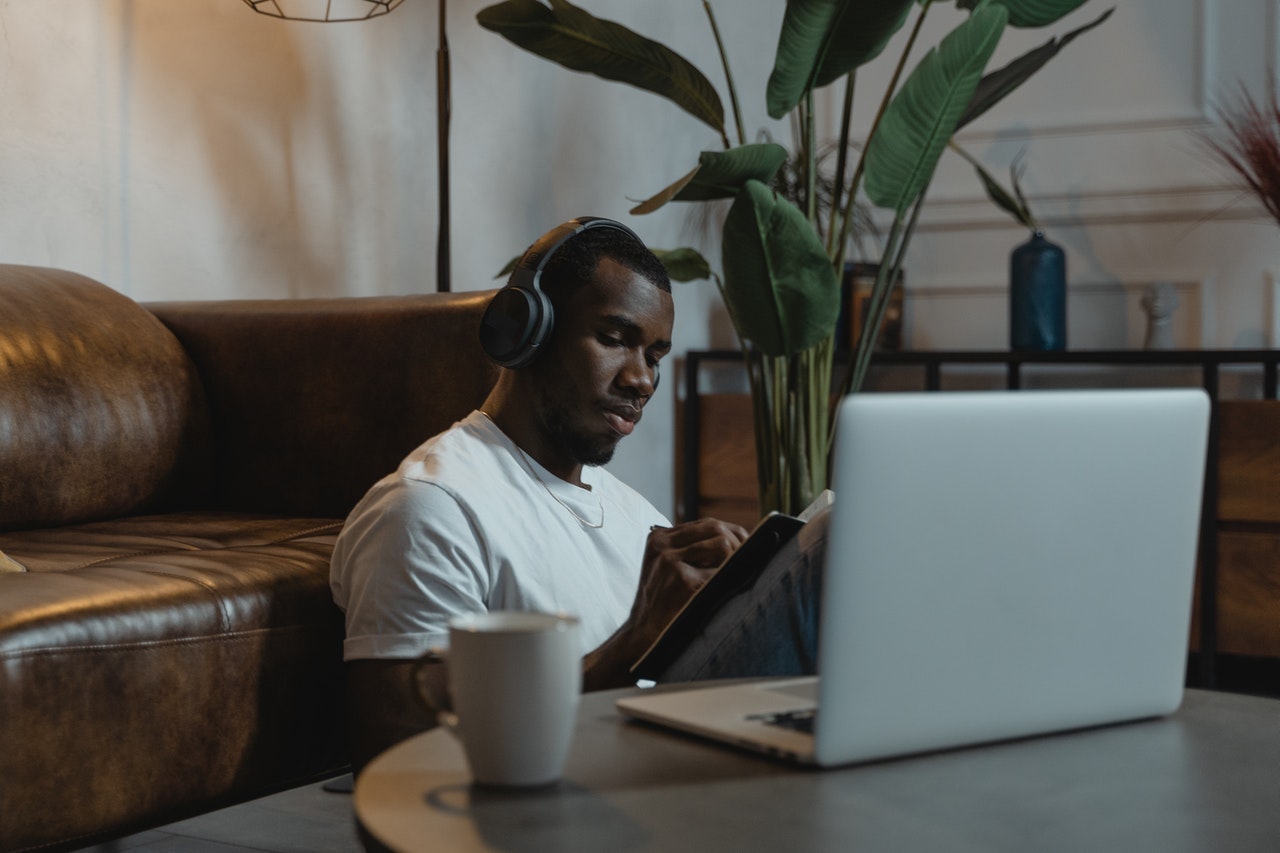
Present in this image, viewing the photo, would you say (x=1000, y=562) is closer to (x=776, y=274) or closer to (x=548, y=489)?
(x=548, y=489)

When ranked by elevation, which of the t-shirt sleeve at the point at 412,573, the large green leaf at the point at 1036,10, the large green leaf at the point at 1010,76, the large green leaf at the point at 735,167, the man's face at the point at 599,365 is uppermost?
the large green leaf at the point at 1036,10

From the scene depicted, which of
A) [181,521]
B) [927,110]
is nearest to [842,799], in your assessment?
[181,521]

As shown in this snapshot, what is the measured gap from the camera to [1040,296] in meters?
3.29

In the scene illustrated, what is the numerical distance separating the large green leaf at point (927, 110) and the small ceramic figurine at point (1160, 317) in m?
0.97

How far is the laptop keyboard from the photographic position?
2.43 ft

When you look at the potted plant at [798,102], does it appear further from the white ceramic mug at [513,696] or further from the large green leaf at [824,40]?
the white ceramic mug at [513,696]

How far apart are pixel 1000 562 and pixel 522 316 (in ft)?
2.74

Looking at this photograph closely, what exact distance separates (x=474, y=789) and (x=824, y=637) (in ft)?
0.61

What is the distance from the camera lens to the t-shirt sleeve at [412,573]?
4.16 feet

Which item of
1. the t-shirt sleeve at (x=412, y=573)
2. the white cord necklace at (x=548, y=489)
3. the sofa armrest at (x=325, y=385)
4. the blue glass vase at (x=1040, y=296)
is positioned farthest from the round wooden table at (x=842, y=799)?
the blue glass vase at (x=1040, y=296)

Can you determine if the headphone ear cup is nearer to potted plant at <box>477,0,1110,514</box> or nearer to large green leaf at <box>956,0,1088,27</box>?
potted plant at <box>477,0,1110,514</box>

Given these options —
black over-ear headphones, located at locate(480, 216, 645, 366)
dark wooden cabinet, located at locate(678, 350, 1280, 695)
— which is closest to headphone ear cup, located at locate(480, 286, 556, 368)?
black over-ear headphones, located at locate(480, 216, 645, 366)

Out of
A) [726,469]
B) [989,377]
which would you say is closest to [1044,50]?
[989,377]

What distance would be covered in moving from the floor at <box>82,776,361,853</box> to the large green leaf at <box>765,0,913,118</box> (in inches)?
57.3
